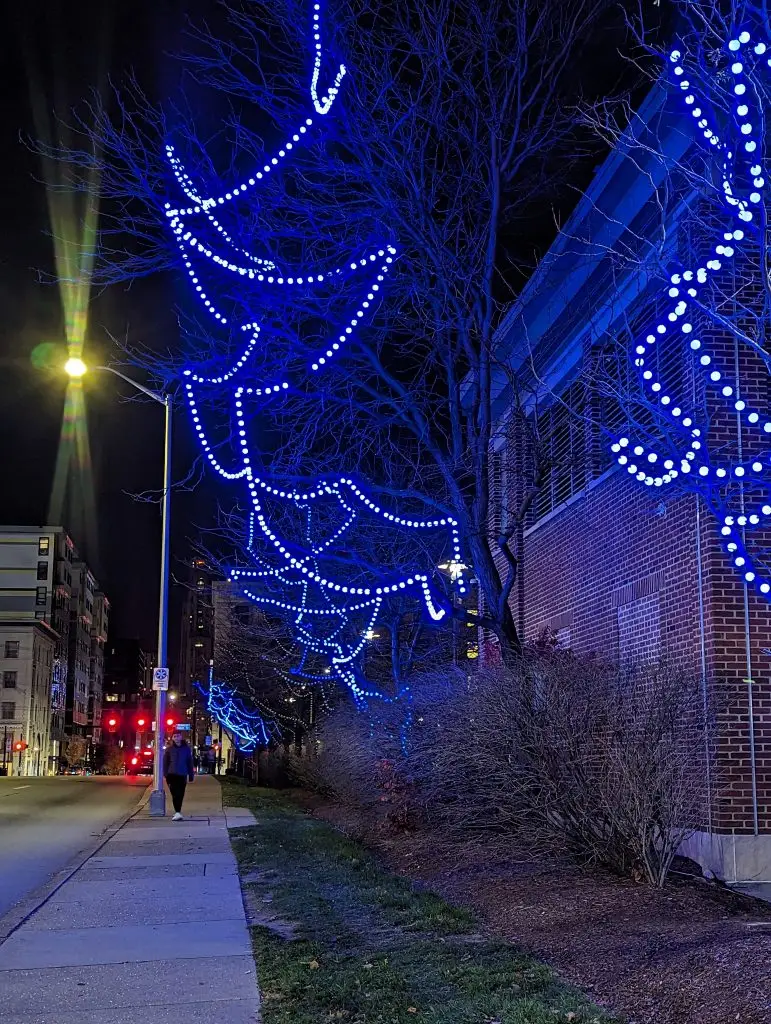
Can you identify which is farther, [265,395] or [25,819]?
[25,819]

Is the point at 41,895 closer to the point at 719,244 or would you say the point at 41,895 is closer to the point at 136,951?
the point at 136,951

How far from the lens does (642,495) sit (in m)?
13.4

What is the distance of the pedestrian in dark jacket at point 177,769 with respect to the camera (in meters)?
21.2

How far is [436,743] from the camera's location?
12.3 meters

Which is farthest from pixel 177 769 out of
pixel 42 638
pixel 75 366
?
pixel 42 638

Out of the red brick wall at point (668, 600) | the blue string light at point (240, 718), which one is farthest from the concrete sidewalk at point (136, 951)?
the blue string light at point (240, 718)

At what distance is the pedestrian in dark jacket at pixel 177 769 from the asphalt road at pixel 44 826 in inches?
54.9

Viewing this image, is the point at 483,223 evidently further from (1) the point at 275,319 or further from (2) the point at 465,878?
(2) the point at 465,878

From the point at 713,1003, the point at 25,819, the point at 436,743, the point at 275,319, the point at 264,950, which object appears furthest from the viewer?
the point at 25,819

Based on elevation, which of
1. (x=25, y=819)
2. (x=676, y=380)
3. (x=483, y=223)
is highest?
(x=483, y=223)

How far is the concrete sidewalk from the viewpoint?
6316 millimetres

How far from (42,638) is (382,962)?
99429 millimetres

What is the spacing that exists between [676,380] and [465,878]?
574cm

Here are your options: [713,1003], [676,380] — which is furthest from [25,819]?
[713,1003]
